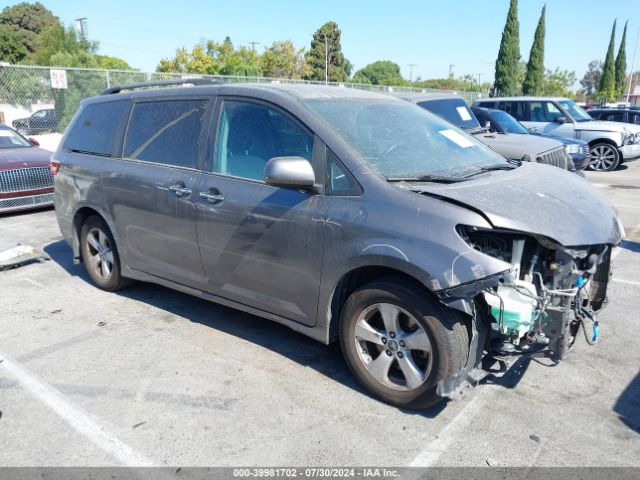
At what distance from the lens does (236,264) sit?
12.7 feet

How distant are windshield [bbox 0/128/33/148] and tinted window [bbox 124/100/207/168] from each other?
6216 mm

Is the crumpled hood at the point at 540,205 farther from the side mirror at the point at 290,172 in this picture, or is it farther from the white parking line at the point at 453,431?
the white parking line at the point at 453,431

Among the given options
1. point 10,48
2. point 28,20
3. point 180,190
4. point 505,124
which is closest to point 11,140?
point 180,190

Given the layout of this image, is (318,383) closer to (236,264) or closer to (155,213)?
(236,264)

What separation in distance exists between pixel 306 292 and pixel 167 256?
1498 millimetres

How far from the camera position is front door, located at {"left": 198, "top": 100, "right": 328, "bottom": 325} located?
3.47 m

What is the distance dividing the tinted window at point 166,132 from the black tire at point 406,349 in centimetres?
180

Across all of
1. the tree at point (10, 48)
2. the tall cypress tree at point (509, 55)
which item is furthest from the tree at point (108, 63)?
the tall cypress tree at point (509, 55)

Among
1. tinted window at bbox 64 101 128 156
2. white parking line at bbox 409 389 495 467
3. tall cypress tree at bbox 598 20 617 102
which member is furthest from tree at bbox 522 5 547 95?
white parking line at bbox 409 389 495 467

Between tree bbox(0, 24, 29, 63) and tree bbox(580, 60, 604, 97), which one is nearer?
tree bbox(0, 24, 29, 63)

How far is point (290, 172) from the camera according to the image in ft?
10.7

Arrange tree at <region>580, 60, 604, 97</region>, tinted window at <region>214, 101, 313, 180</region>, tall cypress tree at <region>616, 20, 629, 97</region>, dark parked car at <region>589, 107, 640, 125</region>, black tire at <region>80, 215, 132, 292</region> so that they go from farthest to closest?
tree at <region>580, 60, 604, 97</region> → tall cypress tree at <region>616, 20, 629, 97</region> → dark parked car at <region>589, 107, 640, 125</region> → black tire at <region>80, 215, 132, 292</region> → tinted window at <region>214, 101, 313, 180</region>

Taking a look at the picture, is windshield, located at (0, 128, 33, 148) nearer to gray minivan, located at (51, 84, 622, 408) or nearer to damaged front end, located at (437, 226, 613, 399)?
gray minivan, located at (51, 84, 622, 408)

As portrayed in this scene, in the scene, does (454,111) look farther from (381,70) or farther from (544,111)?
(381,70)
